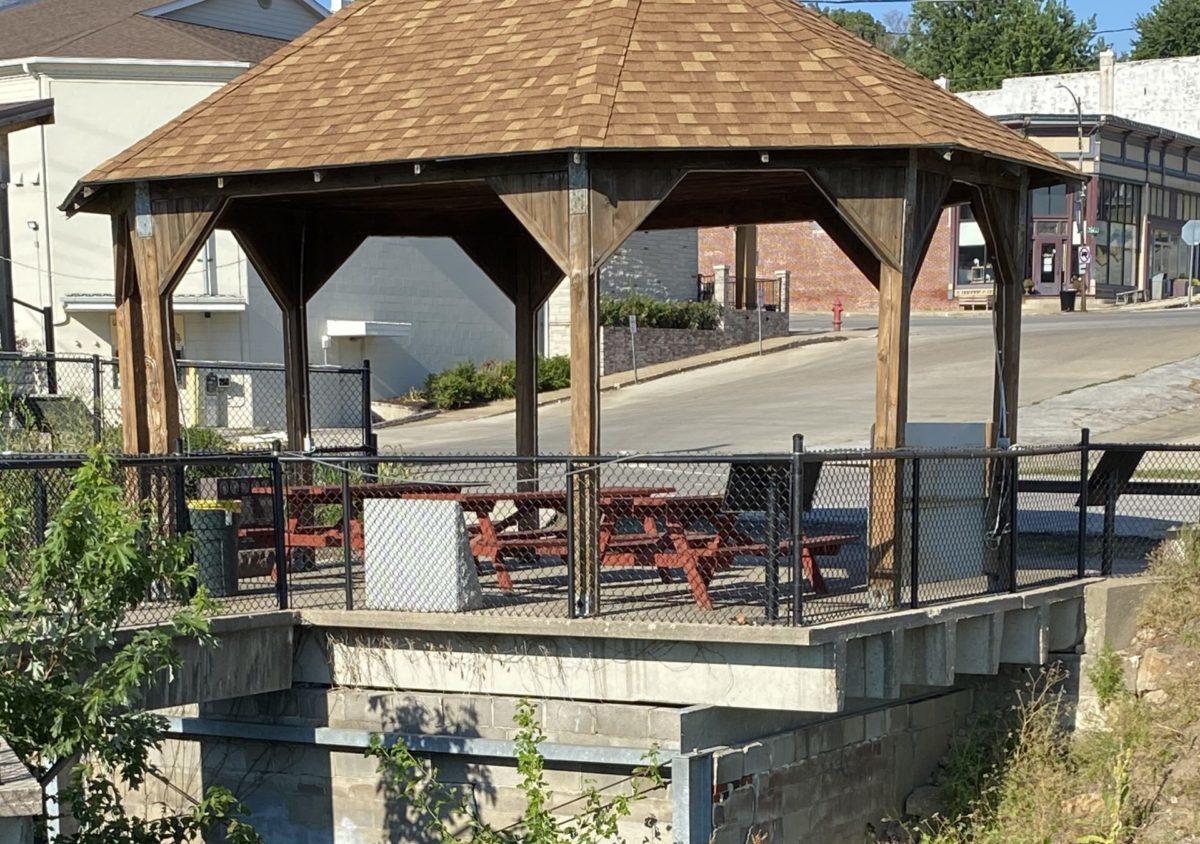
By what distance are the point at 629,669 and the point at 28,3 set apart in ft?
109

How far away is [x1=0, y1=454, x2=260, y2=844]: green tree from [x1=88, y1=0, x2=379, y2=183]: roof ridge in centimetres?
458

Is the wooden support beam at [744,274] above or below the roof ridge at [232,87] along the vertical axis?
below

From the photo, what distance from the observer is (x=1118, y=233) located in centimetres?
5734

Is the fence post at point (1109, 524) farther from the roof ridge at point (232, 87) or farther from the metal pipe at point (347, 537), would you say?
the roof ridge at point (232, 87)

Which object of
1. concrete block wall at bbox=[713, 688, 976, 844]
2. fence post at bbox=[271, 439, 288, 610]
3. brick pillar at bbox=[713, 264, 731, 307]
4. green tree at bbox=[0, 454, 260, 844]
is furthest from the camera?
brick pillar at bbox=[713, 264, 731, 307]

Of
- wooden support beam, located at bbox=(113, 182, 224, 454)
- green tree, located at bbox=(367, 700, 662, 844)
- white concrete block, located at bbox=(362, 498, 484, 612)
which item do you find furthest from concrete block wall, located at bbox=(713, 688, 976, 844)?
wooden support beam, located at bbox=(113, 182, 224, 454)

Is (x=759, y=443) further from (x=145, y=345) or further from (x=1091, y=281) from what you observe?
(x=1091, y=281)

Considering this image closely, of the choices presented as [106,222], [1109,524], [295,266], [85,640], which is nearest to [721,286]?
[106,222]

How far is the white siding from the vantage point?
35.1 m

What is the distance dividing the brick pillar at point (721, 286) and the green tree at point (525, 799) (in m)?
30.9

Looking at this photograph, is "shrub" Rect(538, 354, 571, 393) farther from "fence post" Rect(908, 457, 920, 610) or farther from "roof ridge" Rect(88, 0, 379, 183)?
"fence post" Rect(908, 457, 920, 610)

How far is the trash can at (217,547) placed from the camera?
36.8ft

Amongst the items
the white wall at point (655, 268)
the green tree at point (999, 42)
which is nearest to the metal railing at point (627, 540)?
the white wall at point (655, 268)

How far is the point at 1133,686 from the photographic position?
12.0 meters
